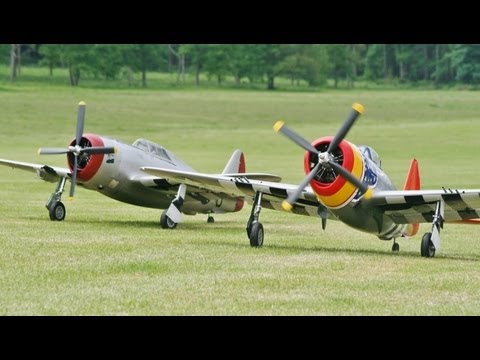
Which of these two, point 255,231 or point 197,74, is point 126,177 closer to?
point 255,231

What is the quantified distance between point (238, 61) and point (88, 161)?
350 feet

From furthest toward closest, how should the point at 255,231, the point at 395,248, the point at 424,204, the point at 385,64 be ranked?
the point at 385,64, the point at 395,248, the point at 255,231, the point at 424,204

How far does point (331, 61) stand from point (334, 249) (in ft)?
403

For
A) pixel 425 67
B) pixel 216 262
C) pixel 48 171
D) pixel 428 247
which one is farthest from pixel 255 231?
pixel 425 67

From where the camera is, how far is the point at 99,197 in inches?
1508

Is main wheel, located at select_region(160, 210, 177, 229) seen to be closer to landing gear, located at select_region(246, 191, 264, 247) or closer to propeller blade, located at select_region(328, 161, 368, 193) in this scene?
landing gear, located at select_region(246, 191, 264, 247)

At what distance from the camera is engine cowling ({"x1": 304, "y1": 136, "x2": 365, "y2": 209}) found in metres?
20.4

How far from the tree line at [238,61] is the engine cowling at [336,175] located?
3626 inches

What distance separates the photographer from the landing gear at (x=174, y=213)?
26.6m

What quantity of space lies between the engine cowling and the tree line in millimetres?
92090

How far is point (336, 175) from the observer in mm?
20438

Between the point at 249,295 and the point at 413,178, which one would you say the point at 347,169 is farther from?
the point at 249,295

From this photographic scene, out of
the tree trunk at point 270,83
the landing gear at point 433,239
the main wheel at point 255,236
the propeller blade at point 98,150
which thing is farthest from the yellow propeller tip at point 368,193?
the tree trunk at point 270,83
